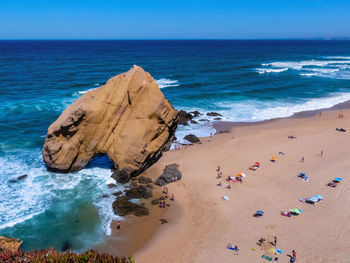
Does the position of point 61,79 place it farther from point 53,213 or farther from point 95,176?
point 53,213

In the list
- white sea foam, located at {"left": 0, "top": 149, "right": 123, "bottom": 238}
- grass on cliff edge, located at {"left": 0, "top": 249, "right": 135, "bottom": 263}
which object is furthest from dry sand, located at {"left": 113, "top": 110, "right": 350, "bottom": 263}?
grass on cliff edge, located at {"left": 0, "top": 249, "right": 135, "bottom": 263}

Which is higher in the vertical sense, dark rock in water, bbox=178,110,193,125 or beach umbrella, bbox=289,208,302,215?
dark rock in water, bbox=178,110,193,125

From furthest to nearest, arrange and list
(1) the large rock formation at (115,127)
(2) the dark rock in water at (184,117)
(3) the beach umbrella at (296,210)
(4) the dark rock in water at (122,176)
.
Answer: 1. (2) the dark rock in water at (184,117)
2. (1) the large rock formation at (115,127)
3. (4) the dark rock in water at (122,176)
4. (3) the beach umbrella at (296,210)

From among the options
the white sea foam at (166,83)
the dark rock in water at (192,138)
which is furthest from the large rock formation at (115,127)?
the white sea foam at (166,83)

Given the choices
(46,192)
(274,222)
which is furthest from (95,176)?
(274,222)

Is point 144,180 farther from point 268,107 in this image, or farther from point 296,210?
point 268,107

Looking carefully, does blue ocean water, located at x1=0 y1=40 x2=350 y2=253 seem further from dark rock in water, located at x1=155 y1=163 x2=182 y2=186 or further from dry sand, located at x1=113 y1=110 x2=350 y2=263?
dry sand, located at x1=113 y1=110 x2=350 y2=263

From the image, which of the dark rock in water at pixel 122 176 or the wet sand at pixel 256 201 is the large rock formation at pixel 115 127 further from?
the wet sand at pixel 256 201
